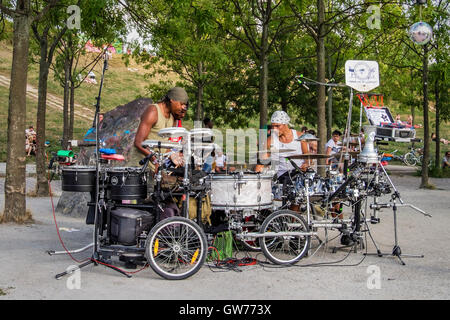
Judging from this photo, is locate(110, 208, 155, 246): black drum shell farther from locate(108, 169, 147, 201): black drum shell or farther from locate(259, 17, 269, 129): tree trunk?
locate(259, 17, 269, 129): tree trunk

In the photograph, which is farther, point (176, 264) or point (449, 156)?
point (449, 156)

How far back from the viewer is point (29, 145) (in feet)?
84.0

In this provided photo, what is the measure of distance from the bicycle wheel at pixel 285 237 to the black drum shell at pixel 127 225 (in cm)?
143

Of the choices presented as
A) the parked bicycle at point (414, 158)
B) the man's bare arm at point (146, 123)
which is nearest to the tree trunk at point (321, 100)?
the man's bare arm at point (146, 123)

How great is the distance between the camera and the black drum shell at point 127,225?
6379 mm

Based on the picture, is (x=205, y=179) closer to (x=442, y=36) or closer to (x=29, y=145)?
(x=442, y=36)

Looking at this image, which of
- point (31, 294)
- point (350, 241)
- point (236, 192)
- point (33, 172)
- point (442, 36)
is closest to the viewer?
point (31, 294)

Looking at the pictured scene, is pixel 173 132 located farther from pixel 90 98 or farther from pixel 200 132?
pixel 90 98

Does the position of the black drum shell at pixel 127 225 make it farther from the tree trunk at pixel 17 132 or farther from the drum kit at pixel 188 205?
the tree trunk at pixel 17 132

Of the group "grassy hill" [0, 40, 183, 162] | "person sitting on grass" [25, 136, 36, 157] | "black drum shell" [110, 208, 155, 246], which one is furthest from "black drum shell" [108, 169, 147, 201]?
"person sitting on grass" [25, 136, 36, 157]

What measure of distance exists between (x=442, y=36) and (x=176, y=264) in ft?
43.5

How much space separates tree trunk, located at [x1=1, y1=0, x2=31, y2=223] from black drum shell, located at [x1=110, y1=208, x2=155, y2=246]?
3254 mm
